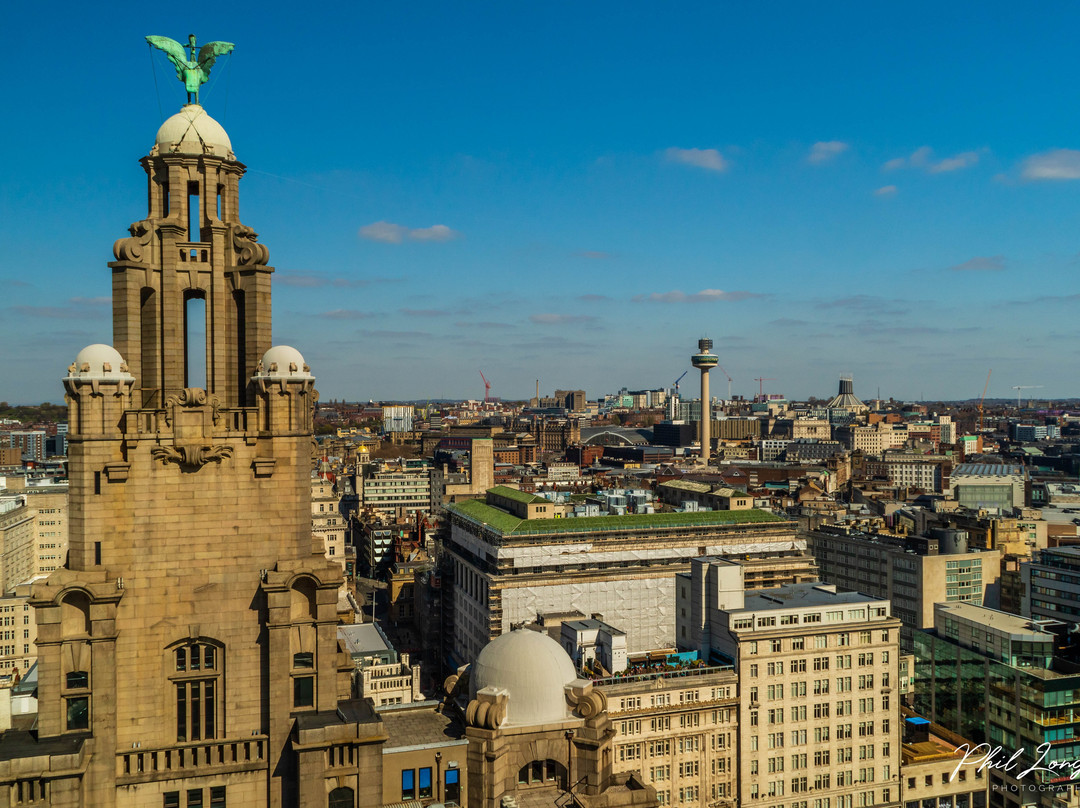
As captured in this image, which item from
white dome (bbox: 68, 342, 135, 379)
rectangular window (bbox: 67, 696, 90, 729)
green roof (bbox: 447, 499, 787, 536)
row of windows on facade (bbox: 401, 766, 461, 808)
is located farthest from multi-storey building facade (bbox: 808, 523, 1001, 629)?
white dome (bbox: 68, 342, 135, 379)

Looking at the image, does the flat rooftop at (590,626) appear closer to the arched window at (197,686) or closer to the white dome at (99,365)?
the arched window at (197,686)

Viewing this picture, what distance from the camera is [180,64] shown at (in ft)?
90.1

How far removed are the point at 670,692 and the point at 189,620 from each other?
5877cm

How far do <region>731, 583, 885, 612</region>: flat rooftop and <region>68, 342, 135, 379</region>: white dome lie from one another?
221ft

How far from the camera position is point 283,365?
25766 mm

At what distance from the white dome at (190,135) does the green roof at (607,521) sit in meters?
89.0

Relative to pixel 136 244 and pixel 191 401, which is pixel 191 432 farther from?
pixel 136 244

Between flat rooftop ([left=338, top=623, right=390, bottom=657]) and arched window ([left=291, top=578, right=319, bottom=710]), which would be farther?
flat rooftop ([left=338, top=623, right=390, bottom=657])

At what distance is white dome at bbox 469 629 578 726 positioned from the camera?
113 ft

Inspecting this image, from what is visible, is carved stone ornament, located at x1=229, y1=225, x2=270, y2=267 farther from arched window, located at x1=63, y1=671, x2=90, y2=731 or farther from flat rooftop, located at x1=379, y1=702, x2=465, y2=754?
flat rooftop, located at x1=379, y1=702, x2=465, y2=754

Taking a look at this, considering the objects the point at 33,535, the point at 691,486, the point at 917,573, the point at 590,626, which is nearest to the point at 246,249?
the point at 590,626

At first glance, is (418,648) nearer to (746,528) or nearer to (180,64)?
(746,528)

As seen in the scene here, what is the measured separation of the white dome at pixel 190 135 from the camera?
86.8ft

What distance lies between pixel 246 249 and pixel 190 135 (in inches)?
144
